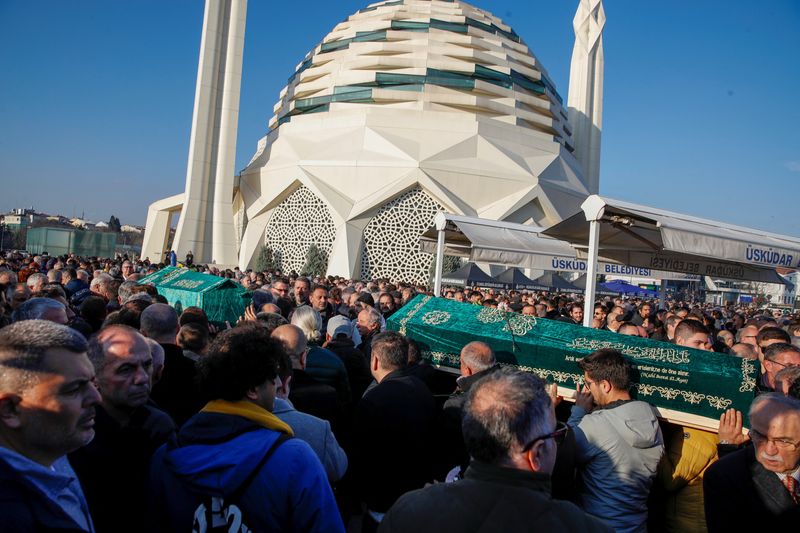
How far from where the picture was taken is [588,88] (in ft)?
144

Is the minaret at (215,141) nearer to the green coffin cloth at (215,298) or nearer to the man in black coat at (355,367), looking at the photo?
the green coffin cloth at (215,298)

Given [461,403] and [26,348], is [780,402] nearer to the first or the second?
[461,403]

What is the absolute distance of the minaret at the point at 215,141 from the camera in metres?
31.1

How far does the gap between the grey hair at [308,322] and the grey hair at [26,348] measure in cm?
312

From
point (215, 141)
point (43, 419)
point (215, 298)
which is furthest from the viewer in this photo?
point (215, 141)

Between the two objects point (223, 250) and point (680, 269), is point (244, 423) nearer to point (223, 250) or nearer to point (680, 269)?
point (680, 269)

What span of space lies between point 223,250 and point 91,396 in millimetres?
30918

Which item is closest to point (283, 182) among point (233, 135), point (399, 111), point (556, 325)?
point (233, 135)

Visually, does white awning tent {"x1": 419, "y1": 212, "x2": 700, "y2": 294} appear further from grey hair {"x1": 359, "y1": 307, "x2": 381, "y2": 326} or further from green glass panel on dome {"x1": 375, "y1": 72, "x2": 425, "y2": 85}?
green glass panel on dome {"x1": 375, "y1": 72, "x2": 425, "y2": 85}

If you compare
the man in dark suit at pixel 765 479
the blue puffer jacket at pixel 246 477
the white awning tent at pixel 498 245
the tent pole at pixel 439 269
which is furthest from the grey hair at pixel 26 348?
the white awning tent at pixel 498 245

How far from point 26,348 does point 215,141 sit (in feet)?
106

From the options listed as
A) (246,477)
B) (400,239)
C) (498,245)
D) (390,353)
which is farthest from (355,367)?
(400,239)

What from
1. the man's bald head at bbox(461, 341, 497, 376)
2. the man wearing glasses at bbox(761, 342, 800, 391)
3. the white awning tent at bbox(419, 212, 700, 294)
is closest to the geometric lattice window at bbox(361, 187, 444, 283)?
the white awning tent at bbox(419, 212, 700, 294)

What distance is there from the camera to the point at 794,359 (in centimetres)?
443
